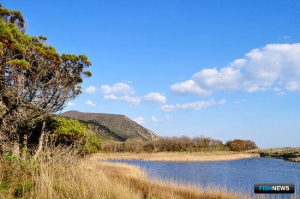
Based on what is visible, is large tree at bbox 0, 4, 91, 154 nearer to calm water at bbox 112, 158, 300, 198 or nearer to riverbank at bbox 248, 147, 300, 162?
calm water at bbox 112, 158, 300, 198

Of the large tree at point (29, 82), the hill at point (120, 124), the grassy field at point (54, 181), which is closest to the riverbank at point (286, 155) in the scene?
the large tree at point (29, 82)

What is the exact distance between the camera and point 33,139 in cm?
1273

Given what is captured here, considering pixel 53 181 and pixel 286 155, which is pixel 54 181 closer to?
pixel 53 181

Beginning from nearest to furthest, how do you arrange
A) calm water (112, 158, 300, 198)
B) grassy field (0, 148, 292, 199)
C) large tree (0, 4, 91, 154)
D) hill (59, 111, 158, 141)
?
grassy field (0, 148, 292, 199) < large tree (0, 4, 91, 154) < calm water (112, 158, 300, 198) < hill (59, 111, 158, 141)

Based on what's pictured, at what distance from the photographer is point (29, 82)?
32.5 feet

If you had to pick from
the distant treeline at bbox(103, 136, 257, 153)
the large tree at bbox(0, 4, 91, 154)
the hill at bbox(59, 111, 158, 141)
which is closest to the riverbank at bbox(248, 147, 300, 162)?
the distant treeline at bbox(103, 136, 257, 153)

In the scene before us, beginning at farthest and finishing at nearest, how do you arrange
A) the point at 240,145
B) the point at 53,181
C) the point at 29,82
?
the point at 240,145 → the point at 29,82 → the point at 53,181

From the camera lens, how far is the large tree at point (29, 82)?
8359 mm

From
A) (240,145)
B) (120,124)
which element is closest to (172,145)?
(240,145)

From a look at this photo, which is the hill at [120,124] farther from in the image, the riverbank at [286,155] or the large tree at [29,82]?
the large tree at [29,82]

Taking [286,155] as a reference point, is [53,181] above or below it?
above

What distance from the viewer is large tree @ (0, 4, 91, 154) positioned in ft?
27.4

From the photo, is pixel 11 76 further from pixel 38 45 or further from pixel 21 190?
pixel 21 190

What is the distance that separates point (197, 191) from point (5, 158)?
264 inches
